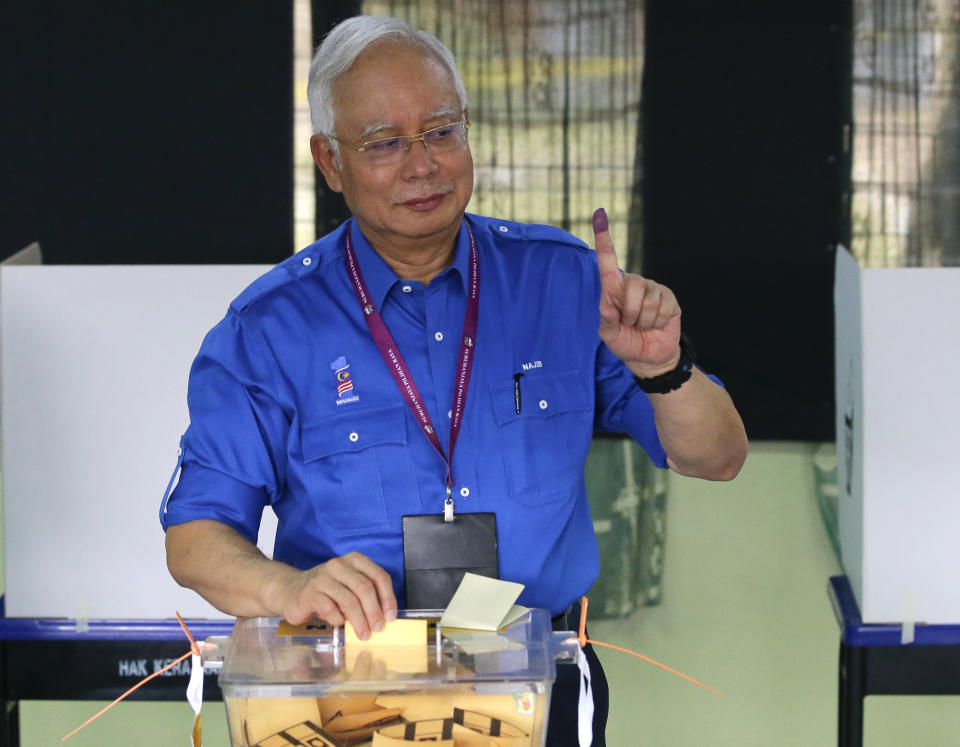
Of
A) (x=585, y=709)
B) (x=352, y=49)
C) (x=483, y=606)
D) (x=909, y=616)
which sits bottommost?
(x=909, y=616)

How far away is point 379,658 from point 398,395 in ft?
1.63

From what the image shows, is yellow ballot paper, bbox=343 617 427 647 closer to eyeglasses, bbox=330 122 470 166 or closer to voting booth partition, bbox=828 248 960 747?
eyeglasses, bbox=330 122 470 166

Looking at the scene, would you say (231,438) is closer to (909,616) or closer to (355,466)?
(355,466)

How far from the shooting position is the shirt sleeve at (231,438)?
1.68m

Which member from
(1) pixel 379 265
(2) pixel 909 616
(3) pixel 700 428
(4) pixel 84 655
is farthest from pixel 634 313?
(4) pixel 84 655

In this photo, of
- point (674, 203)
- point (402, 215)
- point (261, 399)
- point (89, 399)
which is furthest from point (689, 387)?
point (674, 203)

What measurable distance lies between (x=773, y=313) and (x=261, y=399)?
2.54 metres

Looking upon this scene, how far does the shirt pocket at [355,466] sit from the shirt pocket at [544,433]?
15 cm

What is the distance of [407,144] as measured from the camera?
5.64 ft

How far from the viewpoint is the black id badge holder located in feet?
5.45

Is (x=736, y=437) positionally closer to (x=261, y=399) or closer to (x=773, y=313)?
(x=261, y=399)

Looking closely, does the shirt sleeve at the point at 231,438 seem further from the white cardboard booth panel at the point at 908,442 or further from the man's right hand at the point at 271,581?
the white cardboard booth panel at the point at 908,442

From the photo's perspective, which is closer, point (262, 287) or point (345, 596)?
point (345, 596)

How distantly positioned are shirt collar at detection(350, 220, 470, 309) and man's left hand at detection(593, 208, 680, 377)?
0.37m
